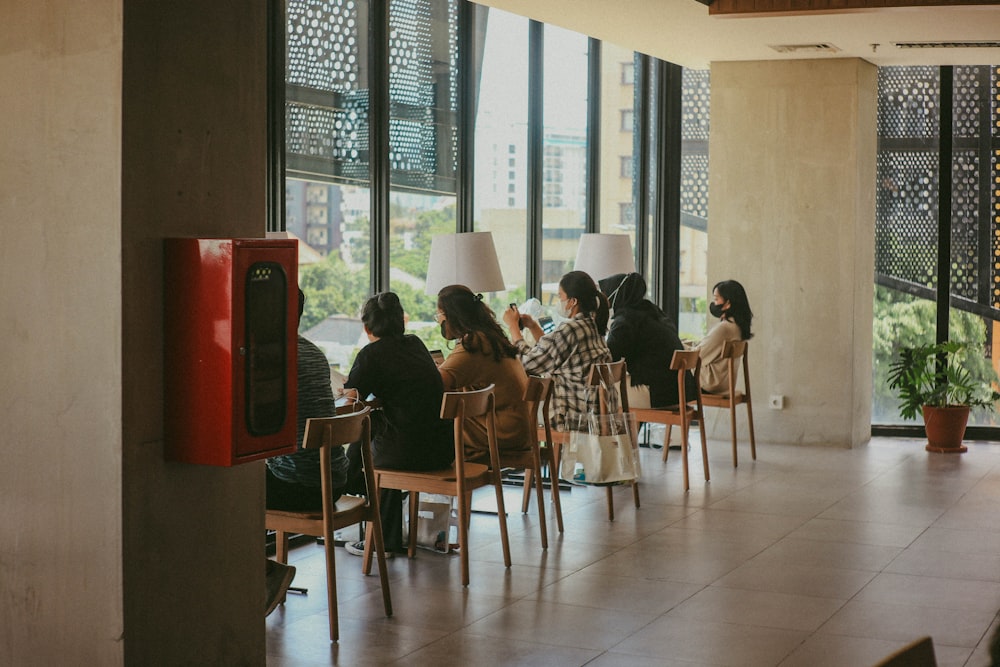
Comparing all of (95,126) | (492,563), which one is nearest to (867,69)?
(492,563)

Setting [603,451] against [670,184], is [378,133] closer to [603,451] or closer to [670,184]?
[603,451]

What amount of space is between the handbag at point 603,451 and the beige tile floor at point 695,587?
0.92ft

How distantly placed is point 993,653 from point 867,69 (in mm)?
7661

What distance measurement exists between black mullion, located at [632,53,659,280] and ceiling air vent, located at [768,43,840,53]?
4.81 feet

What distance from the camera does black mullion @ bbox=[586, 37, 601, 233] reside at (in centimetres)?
862

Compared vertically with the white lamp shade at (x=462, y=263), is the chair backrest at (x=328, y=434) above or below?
below

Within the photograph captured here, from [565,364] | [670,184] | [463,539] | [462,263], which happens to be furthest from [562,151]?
[463,539]

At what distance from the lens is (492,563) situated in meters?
5.04

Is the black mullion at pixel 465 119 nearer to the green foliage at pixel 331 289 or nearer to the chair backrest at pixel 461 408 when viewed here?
the green foliage at pixel 331 289

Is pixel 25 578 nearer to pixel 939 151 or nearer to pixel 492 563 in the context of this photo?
pixel 492 563

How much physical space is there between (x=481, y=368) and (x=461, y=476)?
779 mm

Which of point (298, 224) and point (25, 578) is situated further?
point (298, 224)

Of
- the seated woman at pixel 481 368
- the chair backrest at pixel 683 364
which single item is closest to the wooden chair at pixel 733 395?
the chair backrest at pixel 683 364

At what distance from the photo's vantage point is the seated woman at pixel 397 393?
4.83 m
